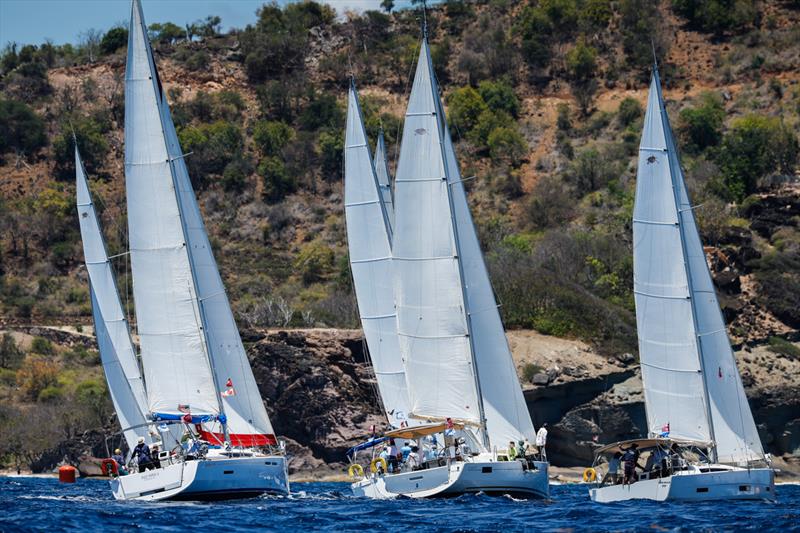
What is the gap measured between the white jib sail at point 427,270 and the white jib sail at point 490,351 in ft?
1.43

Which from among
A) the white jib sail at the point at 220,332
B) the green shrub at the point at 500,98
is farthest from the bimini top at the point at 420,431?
the green shrub at the point at 500,98

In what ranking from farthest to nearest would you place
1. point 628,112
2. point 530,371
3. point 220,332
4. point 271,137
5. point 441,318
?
point 271,137, point 628,112, point 530,371, point 220,332, point 441,318

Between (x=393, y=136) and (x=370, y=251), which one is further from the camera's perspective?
(x=393, y=136)

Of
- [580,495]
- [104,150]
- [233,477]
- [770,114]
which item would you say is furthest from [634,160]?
[233,477]

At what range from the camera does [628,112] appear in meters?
120

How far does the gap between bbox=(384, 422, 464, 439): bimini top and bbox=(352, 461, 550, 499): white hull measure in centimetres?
172

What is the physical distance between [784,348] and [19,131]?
83.1m

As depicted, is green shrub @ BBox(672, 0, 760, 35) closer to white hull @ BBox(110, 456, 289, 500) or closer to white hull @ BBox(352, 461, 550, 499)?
white hull @ BBox(352, 461, 550, 499)

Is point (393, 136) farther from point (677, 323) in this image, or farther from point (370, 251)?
point (677, 323)

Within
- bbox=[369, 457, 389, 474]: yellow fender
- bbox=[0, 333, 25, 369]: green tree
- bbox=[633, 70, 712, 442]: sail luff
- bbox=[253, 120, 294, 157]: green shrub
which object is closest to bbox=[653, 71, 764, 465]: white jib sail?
bbox=[633, 70, 712, 442]: sail luff

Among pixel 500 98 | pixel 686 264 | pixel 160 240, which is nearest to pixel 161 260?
pixel 160 240

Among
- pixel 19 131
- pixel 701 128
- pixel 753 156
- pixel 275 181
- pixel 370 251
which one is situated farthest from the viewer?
pixel 19 131

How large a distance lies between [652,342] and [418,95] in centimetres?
1079

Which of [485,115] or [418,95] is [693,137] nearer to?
[485,115]
